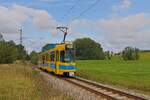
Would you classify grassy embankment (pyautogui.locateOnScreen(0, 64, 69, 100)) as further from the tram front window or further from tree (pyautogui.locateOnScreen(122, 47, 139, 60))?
tree (pyautogui.locateOnScreen(122, 47, 139, 60))

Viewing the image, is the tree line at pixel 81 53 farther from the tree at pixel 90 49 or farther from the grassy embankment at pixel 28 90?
the grassy embankment at pixel 28 90

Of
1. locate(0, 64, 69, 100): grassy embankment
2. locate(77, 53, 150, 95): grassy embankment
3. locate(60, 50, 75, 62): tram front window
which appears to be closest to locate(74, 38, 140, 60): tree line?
locate(77, 53, 150, 95): grassy embankment

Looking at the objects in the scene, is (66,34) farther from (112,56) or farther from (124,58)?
(112,56)

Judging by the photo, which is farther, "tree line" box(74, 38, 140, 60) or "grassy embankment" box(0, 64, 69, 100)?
"tree line" box(74, 38, 140, 60)

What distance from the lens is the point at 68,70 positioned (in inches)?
1561

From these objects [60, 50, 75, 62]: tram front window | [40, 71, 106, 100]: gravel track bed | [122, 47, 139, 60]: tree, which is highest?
[122, 47, 139, 60]: tree

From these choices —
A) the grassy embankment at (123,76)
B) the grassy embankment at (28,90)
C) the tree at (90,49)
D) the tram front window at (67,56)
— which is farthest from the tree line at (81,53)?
the grassy embankment at (28,90)

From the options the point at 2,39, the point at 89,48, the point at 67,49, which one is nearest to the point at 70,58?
the point at 67,49

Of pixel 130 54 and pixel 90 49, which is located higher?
pixel 90 49

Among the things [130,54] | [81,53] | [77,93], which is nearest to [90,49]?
[81,53]

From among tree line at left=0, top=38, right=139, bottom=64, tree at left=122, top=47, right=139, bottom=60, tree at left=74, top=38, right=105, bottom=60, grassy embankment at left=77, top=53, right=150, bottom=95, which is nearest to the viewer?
grassy embankment at left=77, top=53, right=150, bottom=95

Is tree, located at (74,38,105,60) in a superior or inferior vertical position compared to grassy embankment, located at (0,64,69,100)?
superior

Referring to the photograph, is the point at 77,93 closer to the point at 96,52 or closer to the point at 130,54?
the point at 130,54

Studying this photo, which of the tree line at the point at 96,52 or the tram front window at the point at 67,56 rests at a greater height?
the tree line at the point at 96,52
